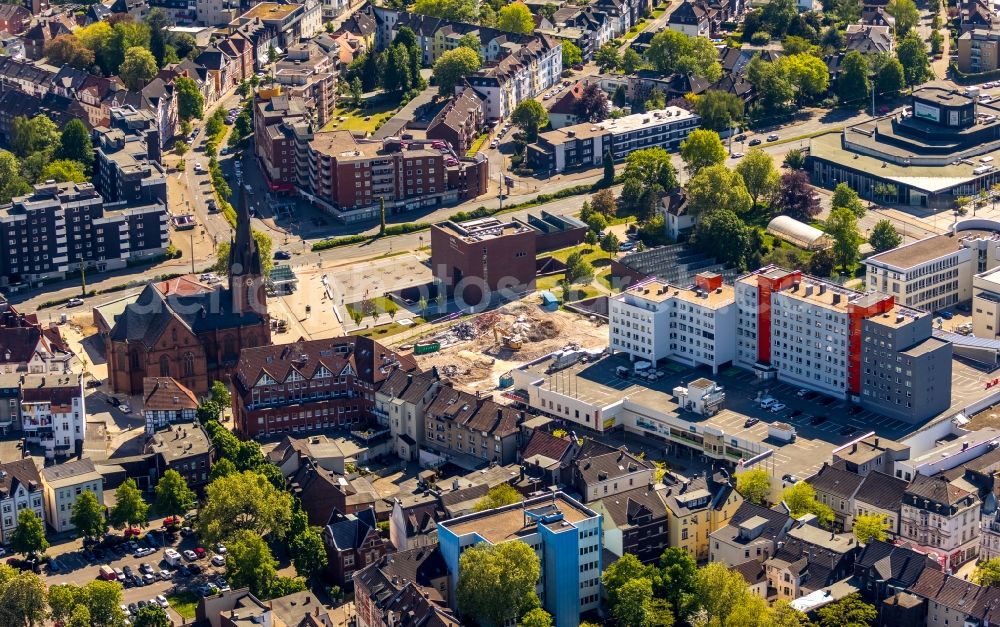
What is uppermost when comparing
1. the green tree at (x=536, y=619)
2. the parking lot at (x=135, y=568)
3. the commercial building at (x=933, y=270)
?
the commercial building at (x=933, y=270)

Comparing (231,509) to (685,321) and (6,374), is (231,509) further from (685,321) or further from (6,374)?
(685,321)

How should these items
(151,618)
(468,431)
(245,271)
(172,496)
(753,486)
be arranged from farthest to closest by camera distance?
1. (245,271)
2. (468,431)
3. (172,496)
4. (753,486)
5. (151,618)

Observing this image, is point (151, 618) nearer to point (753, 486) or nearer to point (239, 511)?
point (239, 511)

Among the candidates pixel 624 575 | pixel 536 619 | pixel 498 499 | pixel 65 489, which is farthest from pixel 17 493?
pixel 624 575

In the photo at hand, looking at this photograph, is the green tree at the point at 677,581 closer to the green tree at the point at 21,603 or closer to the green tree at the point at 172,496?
the green tree at the point at 172,496

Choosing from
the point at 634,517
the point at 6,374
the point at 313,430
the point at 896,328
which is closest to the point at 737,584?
the point at 634,517

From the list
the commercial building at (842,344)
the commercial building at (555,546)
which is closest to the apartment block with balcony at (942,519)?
the commercial building at (842,344)
